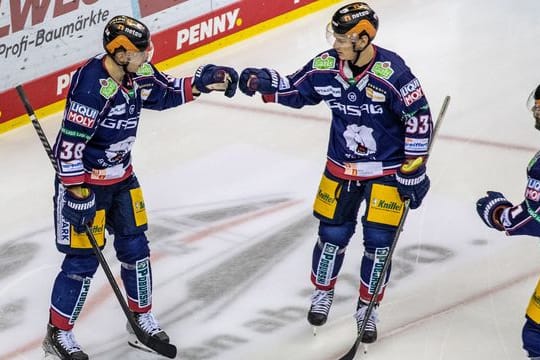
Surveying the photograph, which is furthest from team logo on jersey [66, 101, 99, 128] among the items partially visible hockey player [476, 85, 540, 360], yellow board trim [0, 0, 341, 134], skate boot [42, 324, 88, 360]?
yellow board trim [0, 0, 341, 134]

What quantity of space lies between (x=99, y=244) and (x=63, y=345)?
0.49 metres

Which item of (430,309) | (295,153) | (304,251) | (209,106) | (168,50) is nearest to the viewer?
(430,309)

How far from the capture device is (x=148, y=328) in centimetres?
531

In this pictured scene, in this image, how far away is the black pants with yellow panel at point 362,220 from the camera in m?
5.11

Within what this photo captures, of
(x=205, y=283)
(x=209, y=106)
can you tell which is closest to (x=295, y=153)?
(x=209, y=106)

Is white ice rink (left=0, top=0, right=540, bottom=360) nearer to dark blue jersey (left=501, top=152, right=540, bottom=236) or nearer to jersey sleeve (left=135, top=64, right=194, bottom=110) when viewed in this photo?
dark blue jersey (left=501, top=152, right=540, bottom=236)

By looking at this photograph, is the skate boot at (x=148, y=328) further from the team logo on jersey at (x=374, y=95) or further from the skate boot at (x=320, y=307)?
the team logo on jersey at (x=374, y=95)

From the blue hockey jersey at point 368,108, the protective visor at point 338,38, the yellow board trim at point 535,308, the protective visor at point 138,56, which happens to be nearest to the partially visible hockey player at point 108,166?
the protective visor at point 138,56

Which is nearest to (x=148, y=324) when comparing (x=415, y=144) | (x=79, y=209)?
Result: (x=79, y=209)

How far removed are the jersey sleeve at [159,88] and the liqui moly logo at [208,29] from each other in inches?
136

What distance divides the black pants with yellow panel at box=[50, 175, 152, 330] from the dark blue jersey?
1.54 metres

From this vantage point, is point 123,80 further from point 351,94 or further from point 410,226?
point 410,226

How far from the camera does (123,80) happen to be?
192 inches

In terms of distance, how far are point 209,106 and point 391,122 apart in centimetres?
313
